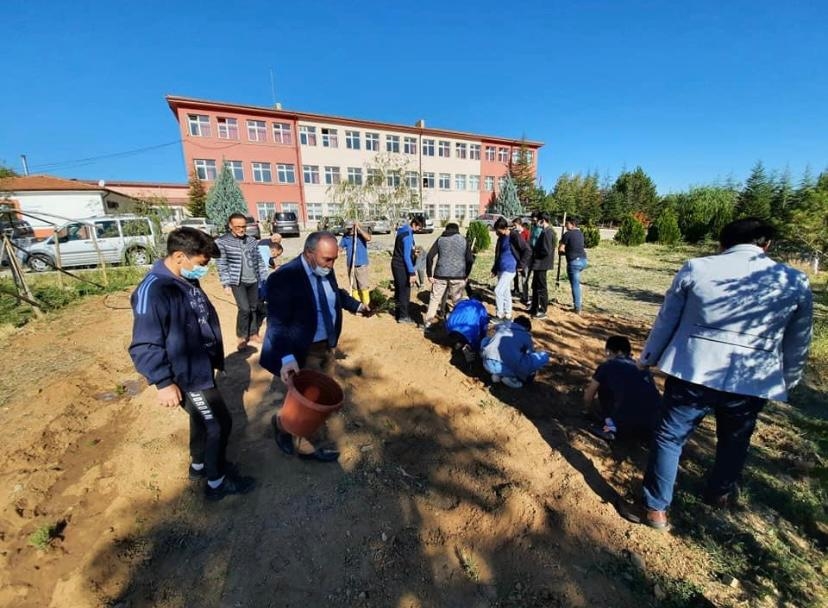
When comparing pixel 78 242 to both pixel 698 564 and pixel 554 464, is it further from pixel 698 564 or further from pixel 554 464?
pixel 698 564

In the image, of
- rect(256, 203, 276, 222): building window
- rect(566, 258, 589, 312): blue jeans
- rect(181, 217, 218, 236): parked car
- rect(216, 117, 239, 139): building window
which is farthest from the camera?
rect(256, 203, 276, 222): building window

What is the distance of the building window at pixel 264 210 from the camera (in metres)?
29.9

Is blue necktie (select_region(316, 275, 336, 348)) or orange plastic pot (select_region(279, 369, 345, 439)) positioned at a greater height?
blue necktie (select_region(316, 275, 336, 348))

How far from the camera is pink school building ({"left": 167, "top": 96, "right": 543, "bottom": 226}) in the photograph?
90.8 feet

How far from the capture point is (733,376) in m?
1.95

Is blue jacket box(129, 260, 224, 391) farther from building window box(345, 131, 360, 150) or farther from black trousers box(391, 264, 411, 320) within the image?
building window box(345, 131, 360, 150)

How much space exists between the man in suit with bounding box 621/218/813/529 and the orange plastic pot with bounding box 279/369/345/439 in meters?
1.99

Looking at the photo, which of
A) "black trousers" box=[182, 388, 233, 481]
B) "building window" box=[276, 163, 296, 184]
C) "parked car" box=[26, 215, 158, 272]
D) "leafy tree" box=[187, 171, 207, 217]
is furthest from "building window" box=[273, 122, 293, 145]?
"black trousers" box=[182, 388, 233, 481]

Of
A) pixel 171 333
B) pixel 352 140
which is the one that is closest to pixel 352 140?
pixel 352 140

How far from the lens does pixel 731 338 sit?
6.40 ft

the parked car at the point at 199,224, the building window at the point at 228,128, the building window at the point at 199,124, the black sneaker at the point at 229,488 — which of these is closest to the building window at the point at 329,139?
the building window at the point at 228,128

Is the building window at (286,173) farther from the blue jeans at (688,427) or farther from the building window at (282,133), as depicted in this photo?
the blue jeans at (688,427)

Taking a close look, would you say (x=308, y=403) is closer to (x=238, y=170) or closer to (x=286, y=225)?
(x=286, y=225)

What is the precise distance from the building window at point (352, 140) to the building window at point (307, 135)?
2779 mm
